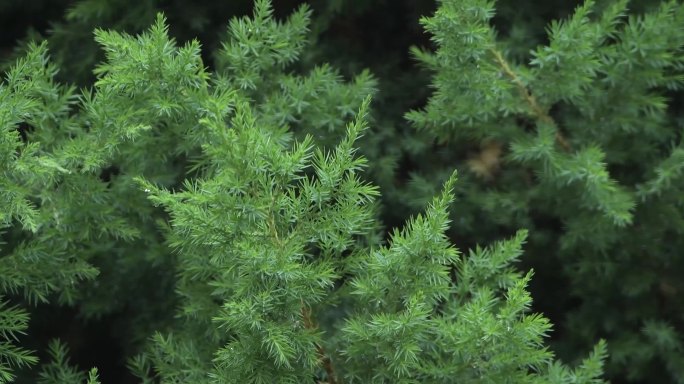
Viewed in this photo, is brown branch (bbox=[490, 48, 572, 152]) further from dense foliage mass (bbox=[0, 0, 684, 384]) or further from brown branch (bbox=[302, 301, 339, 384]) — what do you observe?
brown branch (bbox=[302, 301, 339, 384])

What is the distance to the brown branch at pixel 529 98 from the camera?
7.07 ft

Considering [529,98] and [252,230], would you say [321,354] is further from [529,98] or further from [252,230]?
[529,98]

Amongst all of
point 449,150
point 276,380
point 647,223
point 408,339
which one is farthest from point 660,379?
point 276,380

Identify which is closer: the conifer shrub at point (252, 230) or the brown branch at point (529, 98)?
the conifer shrub at point (252, 230)

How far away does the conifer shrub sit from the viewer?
1.62 metres

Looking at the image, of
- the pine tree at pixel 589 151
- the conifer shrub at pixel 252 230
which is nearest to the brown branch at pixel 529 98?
the pine tree at pixel 589 151

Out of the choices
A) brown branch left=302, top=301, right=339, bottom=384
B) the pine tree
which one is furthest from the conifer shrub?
the pine tree

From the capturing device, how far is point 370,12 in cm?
284

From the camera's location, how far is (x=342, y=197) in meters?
1.67

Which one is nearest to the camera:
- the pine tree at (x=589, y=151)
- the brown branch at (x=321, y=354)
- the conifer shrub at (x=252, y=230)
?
the conifer shrub at (x=252, y=230)

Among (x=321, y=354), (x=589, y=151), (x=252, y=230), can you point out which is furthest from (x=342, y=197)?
(x=589, y=151)

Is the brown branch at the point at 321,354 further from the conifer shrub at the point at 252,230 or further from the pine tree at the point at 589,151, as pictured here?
the pine tree at the point at 589,151

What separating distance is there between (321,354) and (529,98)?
0.81 m

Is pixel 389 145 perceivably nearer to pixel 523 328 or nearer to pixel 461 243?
pixel 461 243
